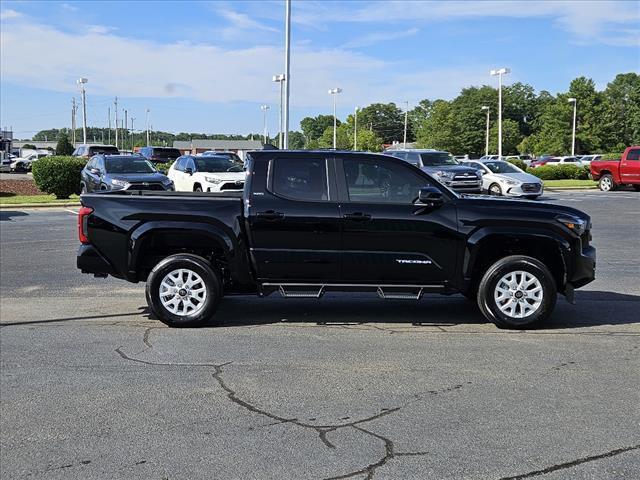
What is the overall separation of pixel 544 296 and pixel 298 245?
2.61m

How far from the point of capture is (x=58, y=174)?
25734 mm

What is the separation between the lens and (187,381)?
5.54m

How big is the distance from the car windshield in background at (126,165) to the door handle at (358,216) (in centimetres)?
1612

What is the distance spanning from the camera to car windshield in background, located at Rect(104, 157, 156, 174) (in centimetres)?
2202

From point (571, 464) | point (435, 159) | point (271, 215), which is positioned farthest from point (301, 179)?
point (435, 159)

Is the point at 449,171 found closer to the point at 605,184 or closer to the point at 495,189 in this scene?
the point at 495,189

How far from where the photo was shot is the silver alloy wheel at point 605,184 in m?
31.5

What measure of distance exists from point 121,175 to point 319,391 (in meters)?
17.5

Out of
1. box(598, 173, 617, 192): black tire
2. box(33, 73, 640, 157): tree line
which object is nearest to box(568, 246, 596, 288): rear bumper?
box(598, 173, 617, 192): black tire

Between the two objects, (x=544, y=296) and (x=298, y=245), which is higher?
(x=298, y=245)

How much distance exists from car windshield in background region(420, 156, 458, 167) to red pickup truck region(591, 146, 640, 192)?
8.76 meters

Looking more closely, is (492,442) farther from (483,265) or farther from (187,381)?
(483,265)

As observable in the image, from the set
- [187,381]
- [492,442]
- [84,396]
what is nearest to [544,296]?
[492,442]

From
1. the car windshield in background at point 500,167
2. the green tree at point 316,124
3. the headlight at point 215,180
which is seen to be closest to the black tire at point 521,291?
the headlight at point 215,180
